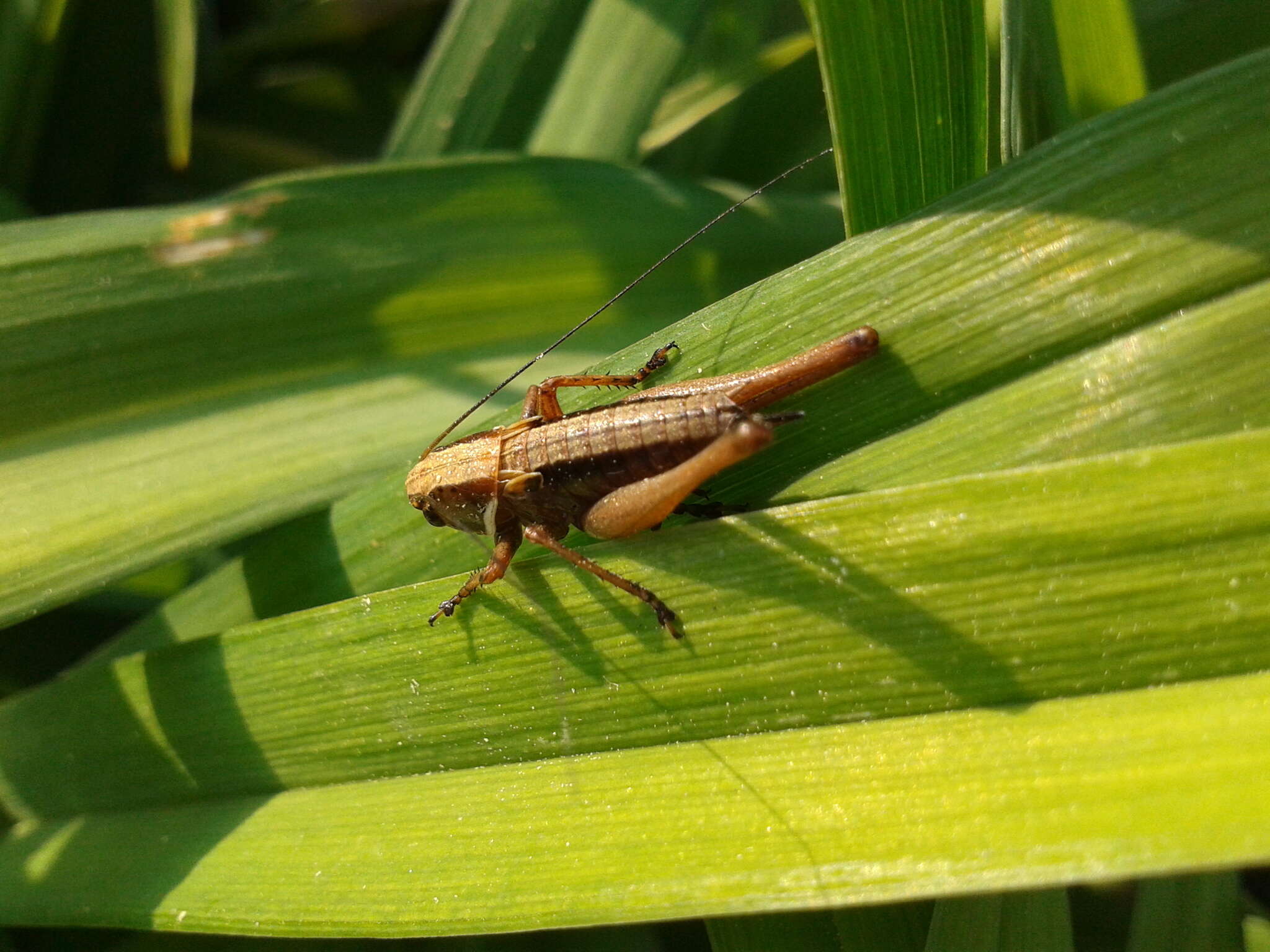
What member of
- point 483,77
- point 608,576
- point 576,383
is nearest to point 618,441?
point 576,383

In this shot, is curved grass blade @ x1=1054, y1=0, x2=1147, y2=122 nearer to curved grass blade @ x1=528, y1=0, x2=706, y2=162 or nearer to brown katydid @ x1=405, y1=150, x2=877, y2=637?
brown katydid @ x1=405, y1=150, x2=877, y2=637

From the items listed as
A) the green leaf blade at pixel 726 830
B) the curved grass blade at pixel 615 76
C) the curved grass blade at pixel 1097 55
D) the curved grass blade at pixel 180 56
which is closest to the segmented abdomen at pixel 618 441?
the green leaf blade at pixel 726 830

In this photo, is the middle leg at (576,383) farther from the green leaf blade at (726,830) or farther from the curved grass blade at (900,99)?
the green leaf blade at (726,830)

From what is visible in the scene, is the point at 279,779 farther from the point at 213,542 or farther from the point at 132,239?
the point at 132,239

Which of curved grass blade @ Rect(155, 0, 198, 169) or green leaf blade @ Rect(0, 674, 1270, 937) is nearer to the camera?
green leaf blade @ Rect(0, 674, 1270, 937)

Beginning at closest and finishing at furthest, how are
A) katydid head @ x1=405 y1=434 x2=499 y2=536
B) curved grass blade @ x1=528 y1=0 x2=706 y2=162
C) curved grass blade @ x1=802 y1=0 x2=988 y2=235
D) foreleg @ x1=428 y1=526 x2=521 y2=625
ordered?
curved grass blade @ x1=802 y1=0 x2=988 y2=235, foreleg @ x1=428 y1=526 x2=521 y2=625, katydid head @ x1=405 y1=434 x2=499 y2=536, curved grass blade @ x1=528 y1=0 x2=706 y2=162

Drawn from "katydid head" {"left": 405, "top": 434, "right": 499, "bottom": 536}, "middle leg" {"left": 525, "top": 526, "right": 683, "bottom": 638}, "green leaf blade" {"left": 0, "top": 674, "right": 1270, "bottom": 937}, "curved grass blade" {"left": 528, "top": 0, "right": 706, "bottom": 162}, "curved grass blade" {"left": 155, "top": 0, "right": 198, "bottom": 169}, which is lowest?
"green leaf blade" {"left": 0, "top": 674, "right": 1270, "bottom": 937}

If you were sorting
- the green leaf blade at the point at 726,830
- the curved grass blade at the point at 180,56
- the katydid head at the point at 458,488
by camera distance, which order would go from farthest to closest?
the curved grass blade at the point at 180,56 → the katydid head at the point at 458,488 → the green leaf blade at the point at 726,830

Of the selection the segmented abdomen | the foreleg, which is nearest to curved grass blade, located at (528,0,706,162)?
the segmented abdomen

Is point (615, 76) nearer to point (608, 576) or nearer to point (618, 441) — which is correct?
point (618, 441)
